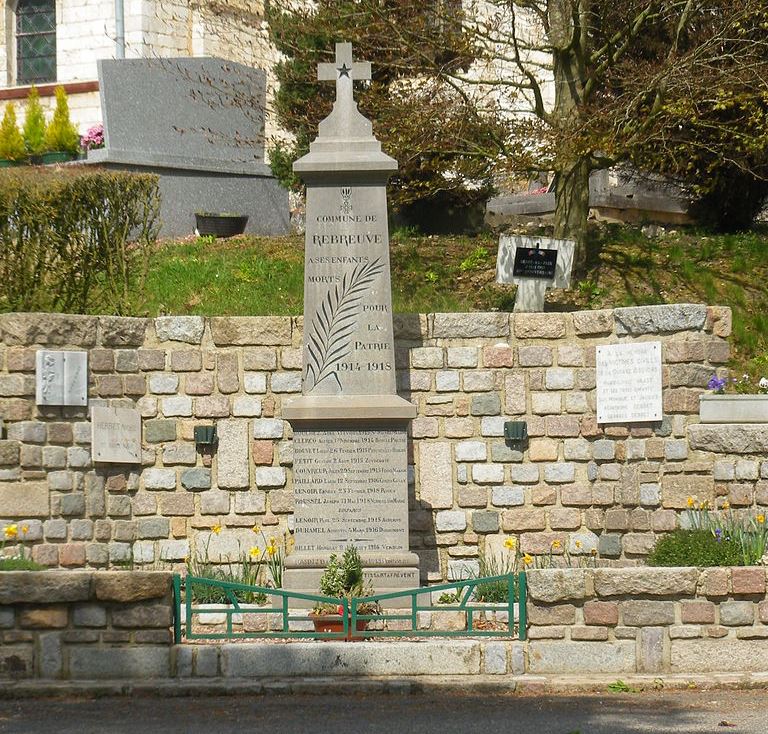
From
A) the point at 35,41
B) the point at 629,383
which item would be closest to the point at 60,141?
the point at 35,41

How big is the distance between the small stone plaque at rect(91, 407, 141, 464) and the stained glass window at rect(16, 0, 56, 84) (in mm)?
15704

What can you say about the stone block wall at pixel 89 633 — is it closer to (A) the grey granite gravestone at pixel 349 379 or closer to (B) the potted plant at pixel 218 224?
(A) the grey granite gravestone at pixel 349 379

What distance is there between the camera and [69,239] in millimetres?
13500

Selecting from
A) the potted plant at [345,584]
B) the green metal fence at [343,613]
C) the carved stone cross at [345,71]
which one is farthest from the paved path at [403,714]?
the carved stone cross at [345,71]

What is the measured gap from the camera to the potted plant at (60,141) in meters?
21.1

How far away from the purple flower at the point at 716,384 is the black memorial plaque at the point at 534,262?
2.83 m

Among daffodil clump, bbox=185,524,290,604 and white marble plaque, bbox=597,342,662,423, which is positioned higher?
white marble plaque, bbox=597,342,662,423

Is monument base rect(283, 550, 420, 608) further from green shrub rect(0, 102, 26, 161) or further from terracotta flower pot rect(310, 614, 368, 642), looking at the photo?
green shrub rect(0, 102, 26, 161)

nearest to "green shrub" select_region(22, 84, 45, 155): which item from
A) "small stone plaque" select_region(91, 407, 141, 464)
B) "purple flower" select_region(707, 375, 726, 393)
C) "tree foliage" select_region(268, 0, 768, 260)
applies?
"tree foliage" select_region(268, 0, 768, 260)

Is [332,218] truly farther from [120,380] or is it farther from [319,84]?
[319,84]

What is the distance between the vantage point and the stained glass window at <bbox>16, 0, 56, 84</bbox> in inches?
1061

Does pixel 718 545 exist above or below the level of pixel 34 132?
below

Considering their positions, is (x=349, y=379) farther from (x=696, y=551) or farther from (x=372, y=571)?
(x=696, y=551)

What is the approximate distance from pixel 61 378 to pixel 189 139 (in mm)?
9407
